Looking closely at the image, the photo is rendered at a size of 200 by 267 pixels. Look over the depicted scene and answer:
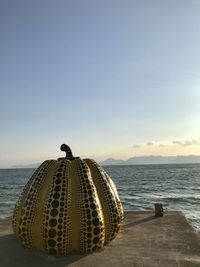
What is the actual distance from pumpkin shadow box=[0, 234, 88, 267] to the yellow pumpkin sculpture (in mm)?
165

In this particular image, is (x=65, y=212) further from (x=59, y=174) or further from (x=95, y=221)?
(x=59, y=174)

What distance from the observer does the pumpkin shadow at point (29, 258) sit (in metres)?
7.94

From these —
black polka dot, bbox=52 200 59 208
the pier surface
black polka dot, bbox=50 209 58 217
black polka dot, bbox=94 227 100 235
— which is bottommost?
the pier surface

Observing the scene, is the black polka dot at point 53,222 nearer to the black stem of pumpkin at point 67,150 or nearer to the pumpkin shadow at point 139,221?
the black stem of pumpkin at point 67,150

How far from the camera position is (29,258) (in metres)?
8.32

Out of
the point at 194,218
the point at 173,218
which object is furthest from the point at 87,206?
the point at 194,218

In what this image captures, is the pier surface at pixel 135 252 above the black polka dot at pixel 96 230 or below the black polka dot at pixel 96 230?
below

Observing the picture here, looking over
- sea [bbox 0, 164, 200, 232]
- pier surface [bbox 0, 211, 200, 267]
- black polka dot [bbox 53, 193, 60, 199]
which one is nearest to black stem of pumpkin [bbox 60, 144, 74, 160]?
black polka dot [bbox 53, 193, 60, 199]

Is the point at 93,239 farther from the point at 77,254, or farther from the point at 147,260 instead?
the point at 147,260

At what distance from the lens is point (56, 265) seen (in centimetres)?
783

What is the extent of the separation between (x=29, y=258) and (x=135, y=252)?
2347 mm

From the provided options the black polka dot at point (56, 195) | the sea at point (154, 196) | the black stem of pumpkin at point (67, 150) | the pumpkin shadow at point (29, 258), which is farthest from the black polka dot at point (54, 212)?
the sea at point (154, 196)

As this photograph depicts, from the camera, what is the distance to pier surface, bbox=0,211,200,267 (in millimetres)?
7914

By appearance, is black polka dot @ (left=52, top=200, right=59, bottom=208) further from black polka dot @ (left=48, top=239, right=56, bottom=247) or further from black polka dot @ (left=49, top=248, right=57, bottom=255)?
black polka dot @ (left=49, top=248, right=57, bottom=255)
